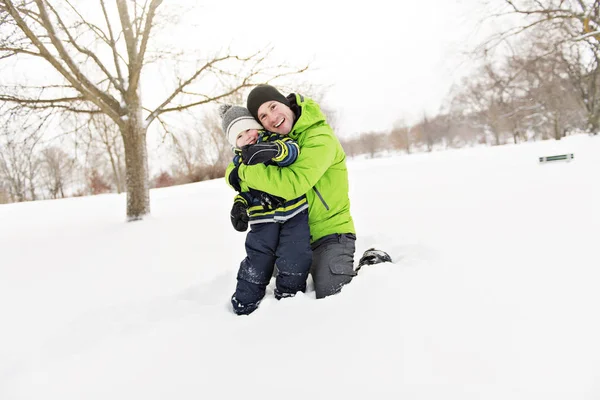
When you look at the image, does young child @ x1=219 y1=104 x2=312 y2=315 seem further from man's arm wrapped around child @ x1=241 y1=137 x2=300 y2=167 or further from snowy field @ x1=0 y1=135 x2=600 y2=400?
snowy field @ x1=0 y1=135 x2=600 y2=400

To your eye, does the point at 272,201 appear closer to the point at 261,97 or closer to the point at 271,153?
the point at 271,153

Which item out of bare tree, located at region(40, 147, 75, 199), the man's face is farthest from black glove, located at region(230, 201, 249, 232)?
bare tree, located at region(40, 147, 75, 199)

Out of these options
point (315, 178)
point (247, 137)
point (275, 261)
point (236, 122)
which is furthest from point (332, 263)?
point (236, 122)

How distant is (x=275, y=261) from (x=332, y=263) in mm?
403

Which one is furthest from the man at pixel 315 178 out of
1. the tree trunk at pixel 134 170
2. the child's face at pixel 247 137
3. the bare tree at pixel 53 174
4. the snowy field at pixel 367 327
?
the bare tree at pixel 53 174

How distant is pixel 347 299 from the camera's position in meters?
1.52

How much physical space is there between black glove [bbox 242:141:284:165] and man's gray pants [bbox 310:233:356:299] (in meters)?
0.70

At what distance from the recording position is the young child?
188cm

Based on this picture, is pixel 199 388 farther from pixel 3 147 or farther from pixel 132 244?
pixel 3 147

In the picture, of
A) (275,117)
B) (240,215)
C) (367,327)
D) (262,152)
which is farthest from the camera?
(240,215)

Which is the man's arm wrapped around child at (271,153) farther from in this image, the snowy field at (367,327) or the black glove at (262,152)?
the snowy field at (367,327)

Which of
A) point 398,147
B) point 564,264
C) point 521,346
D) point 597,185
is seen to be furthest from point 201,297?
point 398,147

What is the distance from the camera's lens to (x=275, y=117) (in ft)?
6.97

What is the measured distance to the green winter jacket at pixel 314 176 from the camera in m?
1.88
